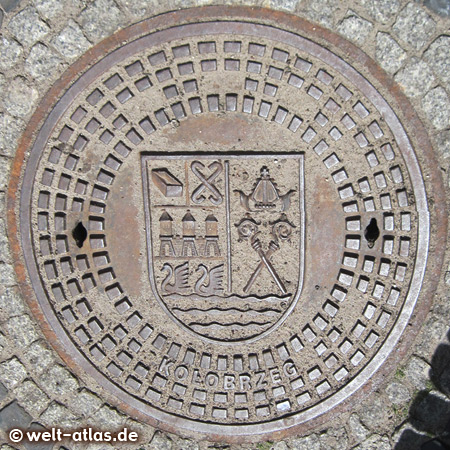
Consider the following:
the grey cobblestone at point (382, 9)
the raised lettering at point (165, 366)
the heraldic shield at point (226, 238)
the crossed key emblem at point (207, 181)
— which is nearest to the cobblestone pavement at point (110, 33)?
the grey cobblestone at point (382, 9)

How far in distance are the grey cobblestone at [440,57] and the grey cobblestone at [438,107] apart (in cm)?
7

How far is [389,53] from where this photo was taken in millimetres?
2436

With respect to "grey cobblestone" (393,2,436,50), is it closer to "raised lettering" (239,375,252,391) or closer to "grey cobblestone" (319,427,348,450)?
"raised lettering" (239,375,252,391)

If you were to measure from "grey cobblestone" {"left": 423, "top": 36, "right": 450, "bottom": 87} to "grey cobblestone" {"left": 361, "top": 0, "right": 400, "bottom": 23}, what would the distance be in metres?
0.28

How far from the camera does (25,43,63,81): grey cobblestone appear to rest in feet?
8.09

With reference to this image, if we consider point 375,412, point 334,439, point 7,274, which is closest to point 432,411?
point 375,412

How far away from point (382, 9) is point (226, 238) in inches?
60.0

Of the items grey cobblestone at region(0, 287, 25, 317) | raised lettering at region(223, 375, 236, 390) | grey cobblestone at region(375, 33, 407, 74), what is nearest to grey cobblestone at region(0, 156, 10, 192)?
grey cobblestone at region(0, 287, 25, 317)

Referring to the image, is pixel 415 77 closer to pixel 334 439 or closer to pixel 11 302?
pixel 334 439

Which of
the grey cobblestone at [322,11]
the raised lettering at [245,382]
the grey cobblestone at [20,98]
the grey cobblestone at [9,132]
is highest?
the grey cobblestone at [322,11]

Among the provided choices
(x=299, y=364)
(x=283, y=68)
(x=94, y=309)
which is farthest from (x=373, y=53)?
(x=94, y=309)

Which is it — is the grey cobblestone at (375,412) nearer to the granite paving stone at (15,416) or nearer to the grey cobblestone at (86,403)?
the grey cobblestone at (86,403)

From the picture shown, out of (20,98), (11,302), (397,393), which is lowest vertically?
(397,393)

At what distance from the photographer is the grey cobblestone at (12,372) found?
2.69m
